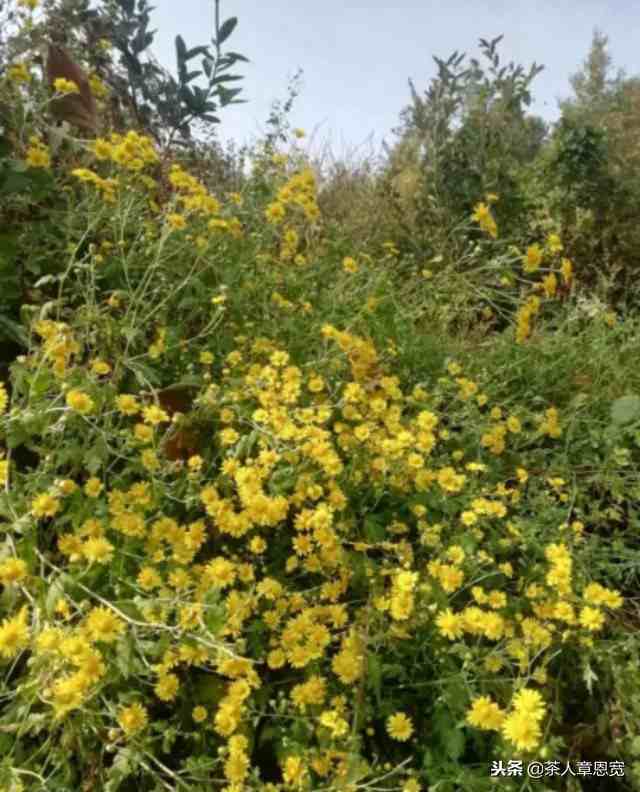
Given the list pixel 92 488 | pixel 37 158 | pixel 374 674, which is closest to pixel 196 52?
pixel 37 158

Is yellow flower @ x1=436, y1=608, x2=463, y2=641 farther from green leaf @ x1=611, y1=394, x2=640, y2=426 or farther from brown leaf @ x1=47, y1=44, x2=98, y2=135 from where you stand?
brown leaf @ x1=47, y1=44, x2=98, y2=135

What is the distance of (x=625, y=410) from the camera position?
1.98 m

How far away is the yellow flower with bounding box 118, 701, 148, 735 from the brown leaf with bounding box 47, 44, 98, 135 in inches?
81.9

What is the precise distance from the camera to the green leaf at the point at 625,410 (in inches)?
77.1

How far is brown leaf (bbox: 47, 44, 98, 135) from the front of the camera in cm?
224

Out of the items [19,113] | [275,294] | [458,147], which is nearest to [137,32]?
[19,113]

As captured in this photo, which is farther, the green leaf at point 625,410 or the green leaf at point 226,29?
the green leaf at point 226,29

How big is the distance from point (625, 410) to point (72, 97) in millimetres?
2213

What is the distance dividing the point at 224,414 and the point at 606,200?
438cm

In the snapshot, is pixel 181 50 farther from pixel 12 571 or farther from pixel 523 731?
pixel 523 731

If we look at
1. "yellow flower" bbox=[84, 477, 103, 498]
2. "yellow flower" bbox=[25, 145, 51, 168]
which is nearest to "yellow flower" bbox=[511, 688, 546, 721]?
"yellow flower" bbox=[84, 477, 103, 498]

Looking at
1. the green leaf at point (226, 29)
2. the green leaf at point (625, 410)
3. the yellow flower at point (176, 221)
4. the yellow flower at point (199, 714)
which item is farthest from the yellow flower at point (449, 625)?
the green leaf at point (226, 29)

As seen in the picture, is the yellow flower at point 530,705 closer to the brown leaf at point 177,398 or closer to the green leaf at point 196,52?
the brown leaf at point 177,398

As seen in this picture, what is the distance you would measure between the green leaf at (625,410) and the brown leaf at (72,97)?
209 cm
